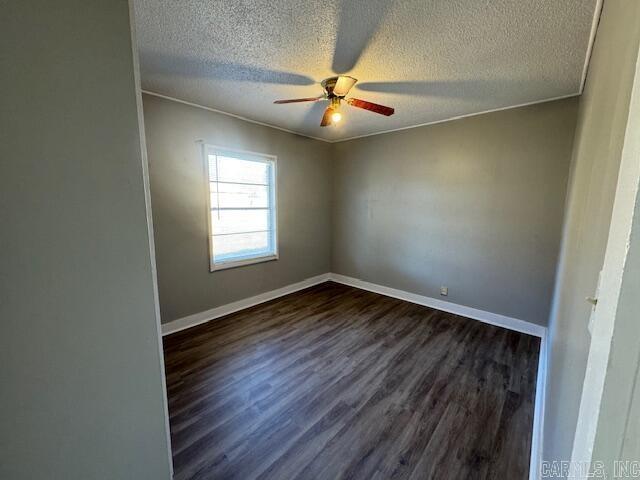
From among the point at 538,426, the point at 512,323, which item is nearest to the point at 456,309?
the point at 512,323

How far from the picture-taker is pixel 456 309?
10.9ft

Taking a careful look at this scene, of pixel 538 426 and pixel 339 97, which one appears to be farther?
pixel 339 97

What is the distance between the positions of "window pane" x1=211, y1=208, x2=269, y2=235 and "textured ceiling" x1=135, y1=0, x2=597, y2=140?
1266 millimetres

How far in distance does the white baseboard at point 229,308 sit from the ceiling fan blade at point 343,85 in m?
2.71

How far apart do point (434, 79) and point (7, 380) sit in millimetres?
2865

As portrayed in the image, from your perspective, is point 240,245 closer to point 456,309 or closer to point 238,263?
point 238,263

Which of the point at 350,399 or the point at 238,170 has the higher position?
the point at 238,170

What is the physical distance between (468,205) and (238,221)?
290 cm

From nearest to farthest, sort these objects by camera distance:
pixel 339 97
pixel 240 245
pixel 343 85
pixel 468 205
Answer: pixel 343 85, pixel 339 97, pixel 468 205, pixel 240 245

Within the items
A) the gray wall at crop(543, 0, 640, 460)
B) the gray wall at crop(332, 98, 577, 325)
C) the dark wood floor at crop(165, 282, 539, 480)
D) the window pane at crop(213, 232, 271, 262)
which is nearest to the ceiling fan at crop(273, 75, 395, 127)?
the gray wall at crop(543, 0, 640, 460)

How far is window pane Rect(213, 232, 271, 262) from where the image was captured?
322 centimetres

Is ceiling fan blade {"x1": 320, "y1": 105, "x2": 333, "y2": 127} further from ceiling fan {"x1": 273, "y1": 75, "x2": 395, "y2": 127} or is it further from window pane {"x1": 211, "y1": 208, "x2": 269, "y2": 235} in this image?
window pane {"x1": 211, "y1": 208, "x2": 269, "y2": 235}

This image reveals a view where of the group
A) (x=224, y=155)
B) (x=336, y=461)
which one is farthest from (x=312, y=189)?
(x=336, y=461)

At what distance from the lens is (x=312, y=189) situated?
4.20 m
